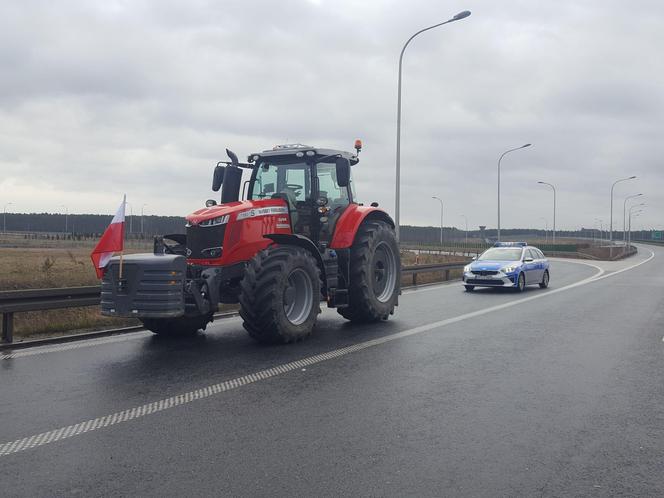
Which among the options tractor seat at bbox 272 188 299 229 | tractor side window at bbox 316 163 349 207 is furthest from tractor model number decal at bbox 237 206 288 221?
tractor side window at bbox 316 163 349 207

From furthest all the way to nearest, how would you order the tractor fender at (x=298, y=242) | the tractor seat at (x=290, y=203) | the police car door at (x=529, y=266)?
the police car door at (x=529, y=266)
the tractor seat at (x=290, y=203)
the tractor fender at (x=298, y=242)

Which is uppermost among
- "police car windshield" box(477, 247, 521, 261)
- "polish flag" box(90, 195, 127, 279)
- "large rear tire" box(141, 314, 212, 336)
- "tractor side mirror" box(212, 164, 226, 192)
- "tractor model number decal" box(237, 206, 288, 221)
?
"tractor side mirror" box(212, 164, 226, 192)

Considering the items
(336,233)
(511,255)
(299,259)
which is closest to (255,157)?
(336,233)

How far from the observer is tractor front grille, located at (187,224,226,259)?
8672 mm

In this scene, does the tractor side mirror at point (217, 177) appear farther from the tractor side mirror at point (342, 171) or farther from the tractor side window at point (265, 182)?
the tractor side mirror at point (342, 171)

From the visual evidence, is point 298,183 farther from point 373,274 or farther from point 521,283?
point 521,283

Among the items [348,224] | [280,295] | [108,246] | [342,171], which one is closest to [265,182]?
[342,171]

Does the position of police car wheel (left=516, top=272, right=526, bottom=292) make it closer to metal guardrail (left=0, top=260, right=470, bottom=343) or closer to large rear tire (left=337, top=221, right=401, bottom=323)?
large rear tire (left=337, top=221, right=401, bottom=323)

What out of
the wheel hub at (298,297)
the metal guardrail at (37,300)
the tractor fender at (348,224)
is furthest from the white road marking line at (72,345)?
the tractor fender at (348,224)

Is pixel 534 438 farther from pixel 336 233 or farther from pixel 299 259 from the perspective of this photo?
pixel 336 233

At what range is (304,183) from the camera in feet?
33.4

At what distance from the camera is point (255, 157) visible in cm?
1054

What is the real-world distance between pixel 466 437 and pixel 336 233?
225 inches

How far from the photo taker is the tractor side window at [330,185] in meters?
10.3
